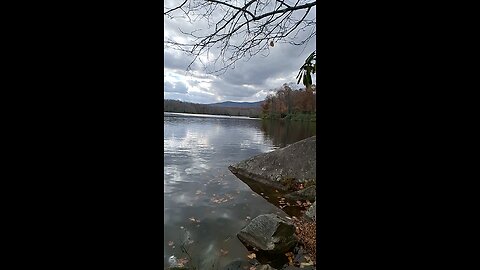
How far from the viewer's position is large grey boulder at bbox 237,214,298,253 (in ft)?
15.0

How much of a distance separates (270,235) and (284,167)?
5.14m

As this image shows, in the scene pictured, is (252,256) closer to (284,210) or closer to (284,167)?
(284,210)

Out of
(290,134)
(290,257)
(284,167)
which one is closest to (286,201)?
(284,167)

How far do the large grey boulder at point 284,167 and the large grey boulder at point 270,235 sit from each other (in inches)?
148

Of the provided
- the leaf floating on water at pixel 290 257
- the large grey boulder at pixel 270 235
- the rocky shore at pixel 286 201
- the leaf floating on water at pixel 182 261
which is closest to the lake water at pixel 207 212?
the leaf floating on water at pixel 182 261

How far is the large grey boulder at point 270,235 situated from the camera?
15.0 ft

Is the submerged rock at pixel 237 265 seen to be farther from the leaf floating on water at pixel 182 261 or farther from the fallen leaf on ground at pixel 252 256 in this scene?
the leaf floating on water at pixel 182 261

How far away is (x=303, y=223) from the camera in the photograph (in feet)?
19.1

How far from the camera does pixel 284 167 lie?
964cm
